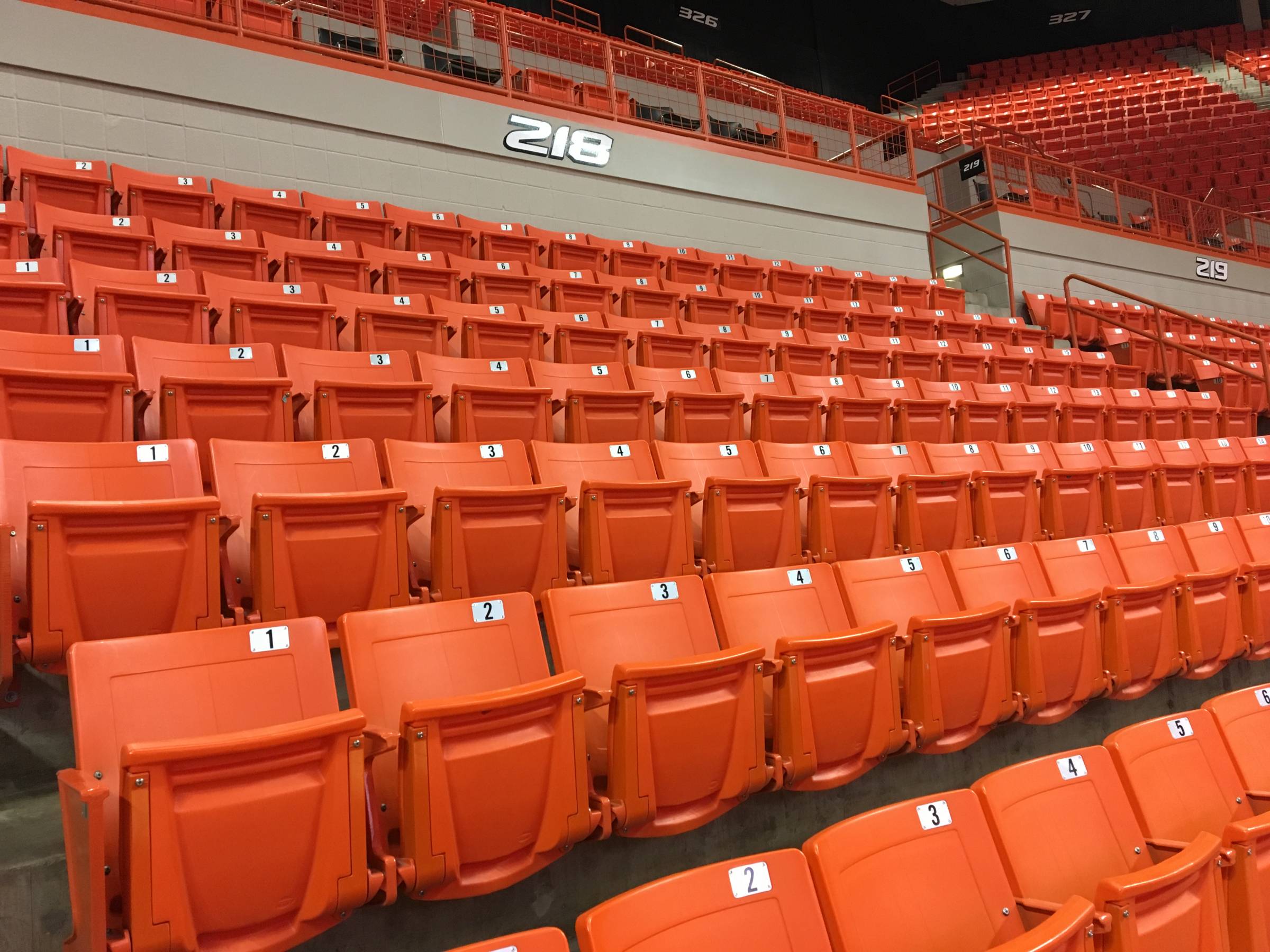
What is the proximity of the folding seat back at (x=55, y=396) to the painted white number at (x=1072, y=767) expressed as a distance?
Result: 3.59 ft

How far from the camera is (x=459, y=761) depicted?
679 millimetres

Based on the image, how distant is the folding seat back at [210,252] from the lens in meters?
1.74

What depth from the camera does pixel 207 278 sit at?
158 centimetres

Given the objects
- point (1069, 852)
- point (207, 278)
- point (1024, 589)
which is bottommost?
point (1069, 852)

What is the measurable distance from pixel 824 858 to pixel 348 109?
101 inches

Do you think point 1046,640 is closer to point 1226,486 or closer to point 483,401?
point 483,401

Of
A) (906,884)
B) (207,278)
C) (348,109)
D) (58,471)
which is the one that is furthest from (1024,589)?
(348,109)

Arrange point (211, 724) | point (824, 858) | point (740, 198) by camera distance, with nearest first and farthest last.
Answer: point (824, 858), point (211, 724), point (740, 198)

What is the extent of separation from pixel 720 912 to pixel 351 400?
946mm

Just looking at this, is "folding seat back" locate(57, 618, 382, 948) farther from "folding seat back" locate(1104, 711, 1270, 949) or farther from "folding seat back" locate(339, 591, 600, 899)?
"folding seat back" locate(1104, 711, 1270, 949)

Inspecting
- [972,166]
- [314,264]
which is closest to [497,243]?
[314,264]

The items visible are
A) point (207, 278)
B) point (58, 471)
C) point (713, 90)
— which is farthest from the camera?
point (713, 90)

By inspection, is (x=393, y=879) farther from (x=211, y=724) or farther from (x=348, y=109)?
(x=348, y=109)

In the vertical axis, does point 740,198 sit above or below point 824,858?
above
